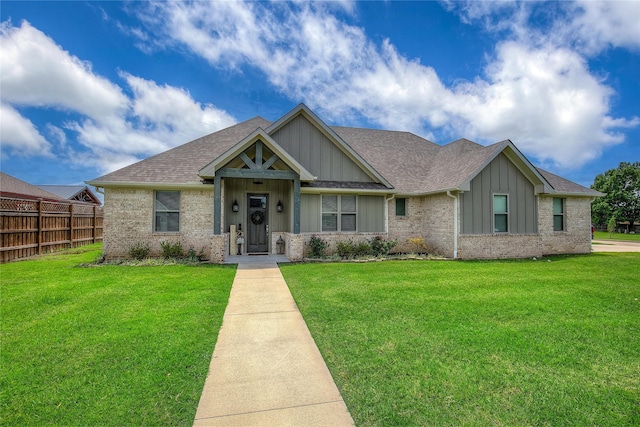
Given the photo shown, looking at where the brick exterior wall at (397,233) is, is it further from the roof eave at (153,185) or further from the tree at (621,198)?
the tree at (621,198)

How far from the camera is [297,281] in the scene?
25.4 feet

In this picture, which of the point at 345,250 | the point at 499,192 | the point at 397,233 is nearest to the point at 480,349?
the point at 345,250

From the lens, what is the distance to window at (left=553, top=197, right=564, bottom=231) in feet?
47.3

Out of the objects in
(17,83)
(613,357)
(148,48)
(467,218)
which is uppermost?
(148,48)

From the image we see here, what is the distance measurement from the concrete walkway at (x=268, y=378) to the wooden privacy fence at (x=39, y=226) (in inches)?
449

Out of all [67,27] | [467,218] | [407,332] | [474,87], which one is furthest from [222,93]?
[407,332]

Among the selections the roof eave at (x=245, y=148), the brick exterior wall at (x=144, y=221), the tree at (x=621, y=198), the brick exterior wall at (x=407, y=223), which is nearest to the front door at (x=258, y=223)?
the brick exterior wall at (x=144, y=221)

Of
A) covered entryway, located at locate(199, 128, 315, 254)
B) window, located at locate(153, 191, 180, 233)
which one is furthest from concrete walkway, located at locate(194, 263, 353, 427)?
window, located at locate(153, 191, 180, 233)

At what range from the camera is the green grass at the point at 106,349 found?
2613 millimetres

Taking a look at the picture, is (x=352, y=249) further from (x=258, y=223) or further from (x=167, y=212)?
(x=167, y=212)

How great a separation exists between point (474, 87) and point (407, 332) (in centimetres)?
1740

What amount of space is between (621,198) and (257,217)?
166 feet

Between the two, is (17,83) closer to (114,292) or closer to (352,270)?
(114,292)

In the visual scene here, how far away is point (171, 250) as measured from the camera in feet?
36.6
